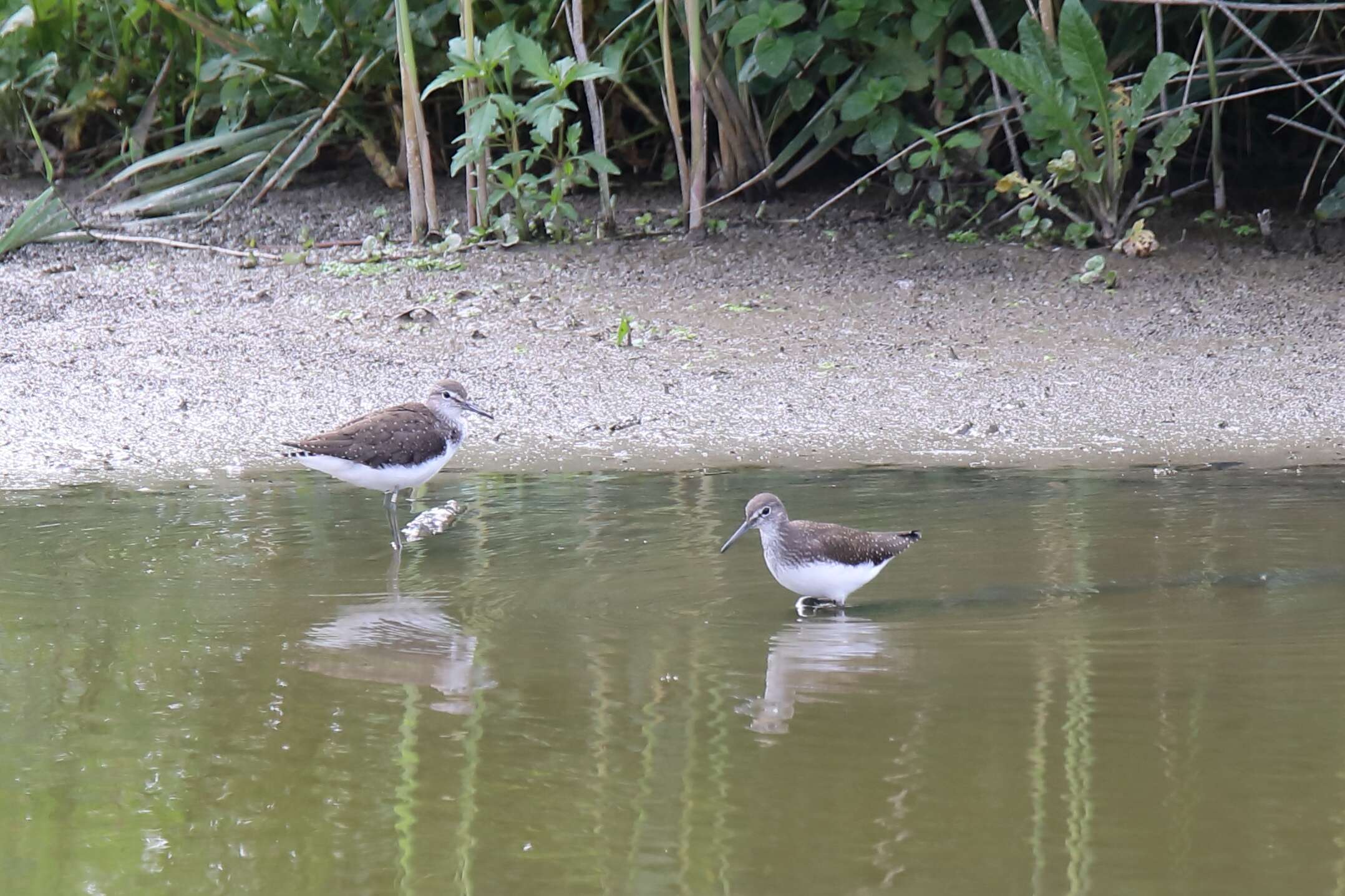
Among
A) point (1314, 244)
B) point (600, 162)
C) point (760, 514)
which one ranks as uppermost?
point (600, 162)

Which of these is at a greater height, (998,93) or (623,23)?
(623,23)

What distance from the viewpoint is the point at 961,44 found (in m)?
10.0

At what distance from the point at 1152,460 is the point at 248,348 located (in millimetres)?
4910

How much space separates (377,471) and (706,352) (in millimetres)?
2843

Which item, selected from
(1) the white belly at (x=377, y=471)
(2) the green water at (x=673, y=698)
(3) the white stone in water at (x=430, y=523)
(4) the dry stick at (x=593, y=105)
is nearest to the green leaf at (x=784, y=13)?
(4) the dry stick at (x=593, y=105)

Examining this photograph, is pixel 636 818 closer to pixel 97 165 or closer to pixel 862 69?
pixel 862 69

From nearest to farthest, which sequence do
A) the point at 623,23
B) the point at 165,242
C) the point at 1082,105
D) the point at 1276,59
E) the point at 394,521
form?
the point at 394,521 → the point at 1082,105 → the point at 1276,59 → the point at 623,23 → the point at 165,242

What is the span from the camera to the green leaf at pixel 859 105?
9.77m

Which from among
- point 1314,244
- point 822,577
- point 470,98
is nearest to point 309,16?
point 470,98

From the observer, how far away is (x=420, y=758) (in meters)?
4.00

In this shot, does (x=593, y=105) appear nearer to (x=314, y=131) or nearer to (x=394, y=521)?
(x=314, y=131)

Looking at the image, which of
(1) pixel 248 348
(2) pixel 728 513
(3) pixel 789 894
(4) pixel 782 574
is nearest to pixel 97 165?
(1) pixel 248 348

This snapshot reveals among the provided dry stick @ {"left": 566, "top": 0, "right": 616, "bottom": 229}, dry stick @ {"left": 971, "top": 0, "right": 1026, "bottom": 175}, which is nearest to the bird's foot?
dry stick @ {"left": 971, "top": 0, "right": 1026, "bottom": 175}

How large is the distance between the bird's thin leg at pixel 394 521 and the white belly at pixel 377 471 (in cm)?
6
